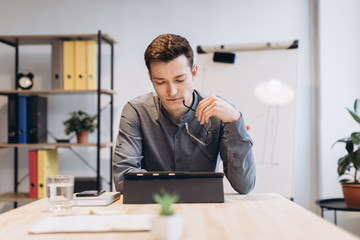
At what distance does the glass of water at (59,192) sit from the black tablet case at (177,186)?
0.17 meters

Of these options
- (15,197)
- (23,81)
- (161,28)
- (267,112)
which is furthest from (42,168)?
(267,112)

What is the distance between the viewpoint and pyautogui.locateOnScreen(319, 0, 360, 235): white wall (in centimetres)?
300

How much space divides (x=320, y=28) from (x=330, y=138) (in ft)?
2.76

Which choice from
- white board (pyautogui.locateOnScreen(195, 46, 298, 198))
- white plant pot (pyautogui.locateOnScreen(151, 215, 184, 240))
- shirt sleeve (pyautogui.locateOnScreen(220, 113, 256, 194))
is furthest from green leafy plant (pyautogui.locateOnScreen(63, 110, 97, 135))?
white plant pot (pyautogui.locateOnScreen(151, 215, 184, 240))

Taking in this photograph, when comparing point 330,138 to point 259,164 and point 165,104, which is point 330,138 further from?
point 165,104

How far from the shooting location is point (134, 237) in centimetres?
83

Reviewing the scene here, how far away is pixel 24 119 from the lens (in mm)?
3016

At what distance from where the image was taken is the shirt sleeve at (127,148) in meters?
1.56

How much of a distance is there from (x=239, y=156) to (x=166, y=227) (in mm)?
773

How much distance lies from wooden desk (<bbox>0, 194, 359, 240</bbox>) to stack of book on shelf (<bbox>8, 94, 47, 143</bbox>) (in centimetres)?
186

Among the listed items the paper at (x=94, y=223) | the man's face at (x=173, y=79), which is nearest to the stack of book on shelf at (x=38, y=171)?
the man's face at (x=173, y=79)

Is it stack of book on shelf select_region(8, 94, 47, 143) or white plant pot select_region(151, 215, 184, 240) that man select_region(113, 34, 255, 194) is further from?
stack of book on shelf select_region(8, 94, 47, 143)

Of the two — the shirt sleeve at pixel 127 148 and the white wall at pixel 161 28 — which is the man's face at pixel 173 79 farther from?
the white wall at pixel 161 28

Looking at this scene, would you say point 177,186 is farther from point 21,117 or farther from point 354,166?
point 21,117
